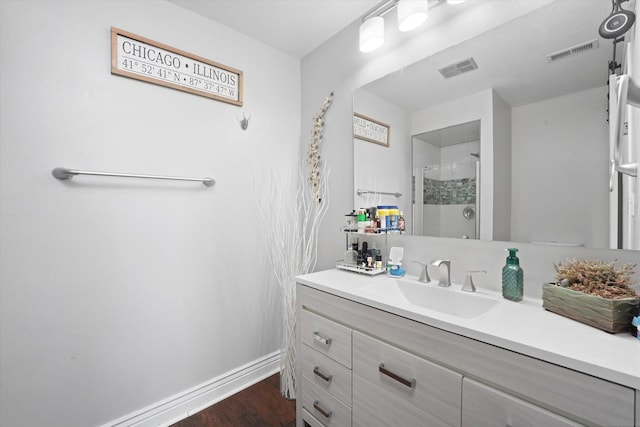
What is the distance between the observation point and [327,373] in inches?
48.6

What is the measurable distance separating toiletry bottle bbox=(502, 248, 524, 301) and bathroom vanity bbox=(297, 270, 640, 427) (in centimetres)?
4

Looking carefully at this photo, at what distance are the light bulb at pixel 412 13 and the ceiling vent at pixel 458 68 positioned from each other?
0.86ft

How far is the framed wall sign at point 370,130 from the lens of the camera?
1584 millimetres

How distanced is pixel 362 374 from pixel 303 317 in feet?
1.34

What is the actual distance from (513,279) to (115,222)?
5.95 feet

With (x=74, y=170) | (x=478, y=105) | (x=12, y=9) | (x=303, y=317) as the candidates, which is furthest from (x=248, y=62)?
(x=303, y=317)

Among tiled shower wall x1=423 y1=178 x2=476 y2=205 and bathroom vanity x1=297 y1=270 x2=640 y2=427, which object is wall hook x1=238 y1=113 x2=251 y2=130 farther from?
tiled shower wall x1=423 y1=178 x2=476 y2=205

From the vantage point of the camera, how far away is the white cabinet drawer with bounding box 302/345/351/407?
1152mm

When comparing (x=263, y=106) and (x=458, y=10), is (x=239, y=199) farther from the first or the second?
(x=458, y=10)

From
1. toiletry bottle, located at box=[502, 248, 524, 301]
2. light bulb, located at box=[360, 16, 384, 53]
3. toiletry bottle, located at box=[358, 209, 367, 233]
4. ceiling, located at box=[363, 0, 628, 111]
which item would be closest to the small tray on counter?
toiletry bottle, located at box=[358, 209, 367, 233]

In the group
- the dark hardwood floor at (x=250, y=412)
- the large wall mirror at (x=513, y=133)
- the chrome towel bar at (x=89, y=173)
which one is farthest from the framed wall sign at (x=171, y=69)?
the dark hardwood floor at (x=250, y=412)

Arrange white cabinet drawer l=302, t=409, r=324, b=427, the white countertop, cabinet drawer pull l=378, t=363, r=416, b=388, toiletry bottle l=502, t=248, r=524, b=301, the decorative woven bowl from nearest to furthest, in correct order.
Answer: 1. the white countertop
2. the decorative woven bowl
3. cabinet drawer pull l=378, t=363, r=416, b=388
4. toiletry bottle l=502, t=248, r=524, b=301
5. white cabinet drawer l=302, t=409, r=324, b=427

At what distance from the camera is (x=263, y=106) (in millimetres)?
1960

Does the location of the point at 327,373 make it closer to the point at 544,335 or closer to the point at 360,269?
the point at 360,269
